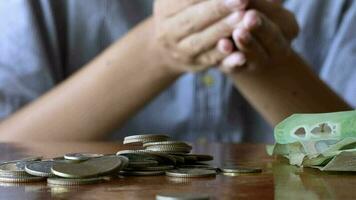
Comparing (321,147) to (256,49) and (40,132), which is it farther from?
(40,132)

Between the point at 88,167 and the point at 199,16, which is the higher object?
the point at 199,16

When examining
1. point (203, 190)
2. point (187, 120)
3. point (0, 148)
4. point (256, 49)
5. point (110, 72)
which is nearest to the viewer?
point (203, 190)

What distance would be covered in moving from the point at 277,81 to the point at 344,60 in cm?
25

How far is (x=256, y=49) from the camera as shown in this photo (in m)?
0.93

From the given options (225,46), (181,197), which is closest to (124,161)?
(181,197)

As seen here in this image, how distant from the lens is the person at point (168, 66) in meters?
0.94

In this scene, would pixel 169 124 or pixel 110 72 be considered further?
pixel 169 124

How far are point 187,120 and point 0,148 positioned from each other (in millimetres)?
512

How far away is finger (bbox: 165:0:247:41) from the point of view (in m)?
0.89

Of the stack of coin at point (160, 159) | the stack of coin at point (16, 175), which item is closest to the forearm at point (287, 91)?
the stack of coin at point (160, 159)

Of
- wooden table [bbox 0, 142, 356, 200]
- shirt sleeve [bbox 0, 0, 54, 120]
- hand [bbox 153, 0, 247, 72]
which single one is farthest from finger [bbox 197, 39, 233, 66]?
wooden table [bbox 0, 142, 356, 200]

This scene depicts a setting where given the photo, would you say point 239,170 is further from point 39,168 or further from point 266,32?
point 266,32

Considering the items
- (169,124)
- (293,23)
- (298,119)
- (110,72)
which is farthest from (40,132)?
(298,119)

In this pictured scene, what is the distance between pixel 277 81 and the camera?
3.34 feet
